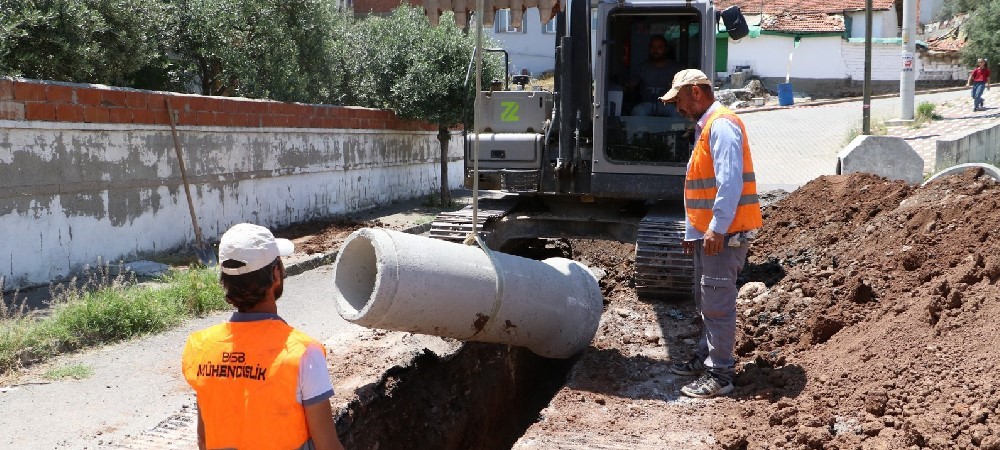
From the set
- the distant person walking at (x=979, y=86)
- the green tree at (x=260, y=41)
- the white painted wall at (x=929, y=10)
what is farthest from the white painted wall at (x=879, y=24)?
the green tree at (x=260, y=41)

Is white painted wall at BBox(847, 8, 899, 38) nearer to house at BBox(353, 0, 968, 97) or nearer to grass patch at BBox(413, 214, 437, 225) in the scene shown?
house at BBox(353, 0, 968, 97)

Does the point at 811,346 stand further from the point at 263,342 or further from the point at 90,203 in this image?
the point at 90,203

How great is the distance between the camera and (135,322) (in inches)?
296

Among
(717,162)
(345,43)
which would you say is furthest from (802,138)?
(717,162)

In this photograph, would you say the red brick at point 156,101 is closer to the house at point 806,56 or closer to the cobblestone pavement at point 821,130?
the cobblestone pavement at point 821,130

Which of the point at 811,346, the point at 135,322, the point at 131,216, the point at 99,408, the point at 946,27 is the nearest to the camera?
the point at 99,408

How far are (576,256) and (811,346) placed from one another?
525 centimetres

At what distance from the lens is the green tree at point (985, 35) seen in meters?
34.8

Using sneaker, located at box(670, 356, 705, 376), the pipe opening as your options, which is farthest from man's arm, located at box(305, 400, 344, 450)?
sneaker, located at box(670, 356, 705, 376)

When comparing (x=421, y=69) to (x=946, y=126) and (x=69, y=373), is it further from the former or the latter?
(x=946, y=126)

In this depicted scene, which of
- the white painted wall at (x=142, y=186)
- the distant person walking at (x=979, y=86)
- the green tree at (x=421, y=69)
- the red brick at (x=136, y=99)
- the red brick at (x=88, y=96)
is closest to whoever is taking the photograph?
the white painted wall at (x=142, y=186)

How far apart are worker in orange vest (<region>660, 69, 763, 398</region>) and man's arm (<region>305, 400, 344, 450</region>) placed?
3047 millimetres

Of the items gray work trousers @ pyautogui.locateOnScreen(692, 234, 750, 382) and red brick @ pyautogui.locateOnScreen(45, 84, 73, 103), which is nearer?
gray work trousers @ pyautogui.locateOnScreen(692, 234, 750, 382)

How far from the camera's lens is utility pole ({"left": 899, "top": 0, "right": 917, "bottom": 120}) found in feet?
70.9
